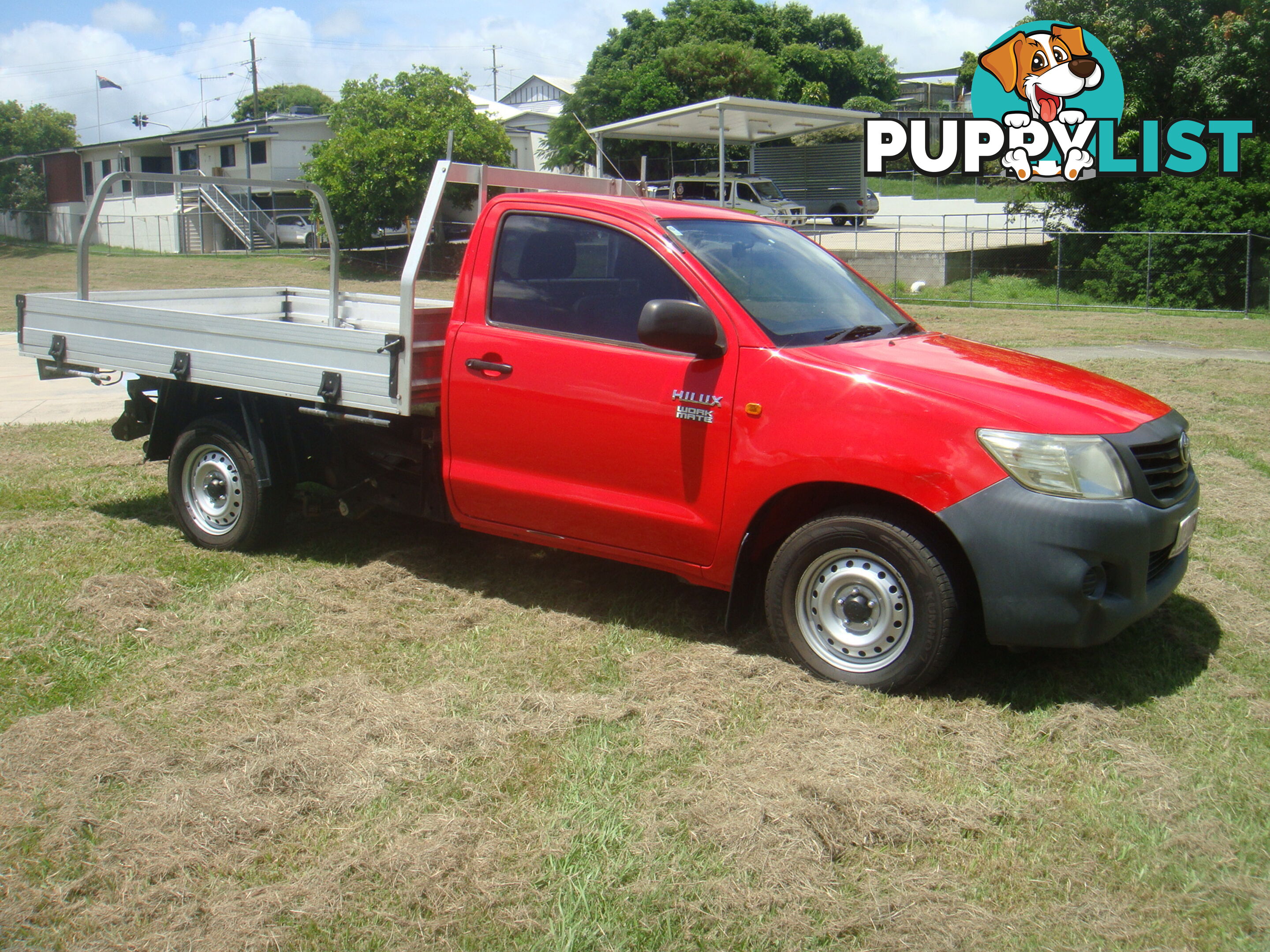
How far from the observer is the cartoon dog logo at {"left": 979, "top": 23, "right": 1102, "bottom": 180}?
2469cm

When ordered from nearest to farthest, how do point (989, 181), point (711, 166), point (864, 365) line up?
1. point (864, 365)
2. point (711, 166)
3. point (989, 181)

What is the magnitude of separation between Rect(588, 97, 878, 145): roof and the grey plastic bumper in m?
19.9

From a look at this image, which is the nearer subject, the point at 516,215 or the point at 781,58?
the point at 516,215

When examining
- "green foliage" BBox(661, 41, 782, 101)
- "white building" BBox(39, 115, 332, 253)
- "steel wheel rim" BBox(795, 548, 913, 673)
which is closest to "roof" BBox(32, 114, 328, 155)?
"white building" BBox(39, 115, 332, 253)

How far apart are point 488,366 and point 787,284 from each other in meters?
1.43

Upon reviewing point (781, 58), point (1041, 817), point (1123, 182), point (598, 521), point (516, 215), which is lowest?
point (1041, 817)

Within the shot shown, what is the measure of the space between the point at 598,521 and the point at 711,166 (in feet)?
130

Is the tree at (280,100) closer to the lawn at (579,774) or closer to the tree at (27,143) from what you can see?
the tree at (27,143)

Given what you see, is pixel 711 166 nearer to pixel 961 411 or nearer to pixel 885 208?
pixel 885 208

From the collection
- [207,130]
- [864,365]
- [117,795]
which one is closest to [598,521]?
[864,365]

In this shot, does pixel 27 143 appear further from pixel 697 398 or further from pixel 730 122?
pixel 697 398

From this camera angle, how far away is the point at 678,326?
14.7 ft

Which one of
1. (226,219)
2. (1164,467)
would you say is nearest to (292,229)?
(226,219)

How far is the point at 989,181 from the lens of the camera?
49.6 meters
